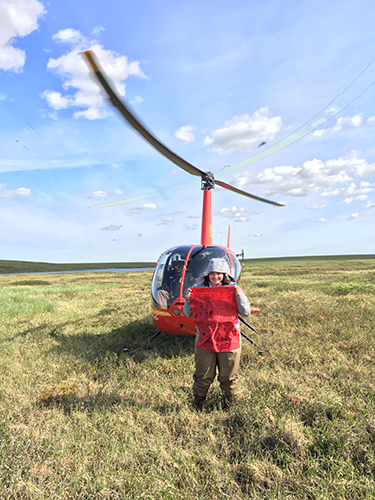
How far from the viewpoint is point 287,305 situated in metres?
11.2

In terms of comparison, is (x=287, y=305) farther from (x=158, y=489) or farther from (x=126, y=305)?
(x=158, y=489)

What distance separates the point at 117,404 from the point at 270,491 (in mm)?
2393

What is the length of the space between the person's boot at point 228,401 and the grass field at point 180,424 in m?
0.11

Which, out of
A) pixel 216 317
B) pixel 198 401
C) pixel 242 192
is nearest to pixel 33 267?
pixel 242 192

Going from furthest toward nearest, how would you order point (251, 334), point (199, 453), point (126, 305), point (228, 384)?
point (126, 305) → point (251, 334) → point (228, 384) → point (199, 453)

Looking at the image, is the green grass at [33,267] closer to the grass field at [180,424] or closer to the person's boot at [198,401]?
the grass field at [180,424]

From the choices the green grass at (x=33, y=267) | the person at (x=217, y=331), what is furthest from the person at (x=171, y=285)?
the green grass at (x=33, y=267)

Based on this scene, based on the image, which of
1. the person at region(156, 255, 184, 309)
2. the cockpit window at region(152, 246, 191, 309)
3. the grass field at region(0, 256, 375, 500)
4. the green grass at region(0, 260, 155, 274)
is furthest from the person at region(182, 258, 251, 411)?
the green grass at region(0, 260, 155, 274)

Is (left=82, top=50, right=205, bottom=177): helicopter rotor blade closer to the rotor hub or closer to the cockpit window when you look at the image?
the rotor hub

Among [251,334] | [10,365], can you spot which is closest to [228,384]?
[251,334]

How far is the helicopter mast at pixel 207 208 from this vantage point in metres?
7.08

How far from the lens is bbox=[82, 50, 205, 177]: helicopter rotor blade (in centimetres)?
280

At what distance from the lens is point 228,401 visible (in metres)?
4.21

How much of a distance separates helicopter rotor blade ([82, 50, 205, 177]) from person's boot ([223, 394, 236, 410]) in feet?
12.9
